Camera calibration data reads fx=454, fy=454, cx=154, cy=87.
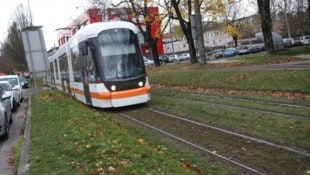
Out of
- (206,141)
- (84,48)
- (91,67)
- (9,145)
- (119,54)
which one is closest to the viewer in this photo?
(206,141)

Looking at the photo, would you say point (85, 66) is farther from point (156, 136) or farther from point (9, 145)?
point (156, 136)

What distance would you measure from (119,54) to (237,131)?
24.7 feet

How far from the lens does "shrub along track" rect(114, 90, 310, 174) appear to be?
759cm

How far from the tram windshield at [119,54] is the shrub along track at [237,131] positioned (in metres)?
1.49

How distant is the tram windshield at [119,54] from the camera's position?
16547mm

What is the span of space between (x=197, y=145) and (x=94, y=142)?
210 cm

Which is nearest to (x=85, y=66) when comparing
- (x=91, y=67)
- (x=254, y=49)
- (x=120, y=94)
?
(x=91, y=67)

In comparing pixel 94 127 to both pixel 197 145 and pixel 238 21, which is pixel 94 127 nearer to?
pixel 197 145

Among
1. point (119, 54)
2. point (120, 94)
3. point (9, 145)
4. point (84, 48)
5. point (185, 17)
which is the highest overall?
point (185, 17)

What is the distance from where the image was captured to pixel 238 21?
9731 cm

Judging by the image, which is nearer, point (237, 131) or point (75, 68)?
point (237, 131)

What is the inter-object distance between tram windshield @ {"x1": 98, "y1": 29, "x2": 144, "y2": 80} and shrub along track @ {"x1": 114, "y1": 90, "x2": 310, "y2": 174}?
1490 mm

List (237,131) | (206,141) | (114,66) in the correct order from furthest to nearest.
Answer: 1. (114,66)
2. (237,131)
3. (206,141)

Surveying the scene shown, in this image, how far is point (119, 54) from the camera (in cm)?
1670
